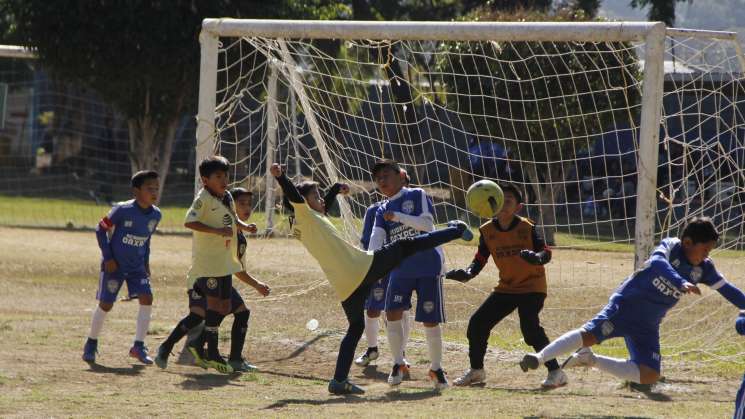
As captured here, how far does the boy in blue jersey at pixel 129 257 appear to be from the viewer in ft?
30.0

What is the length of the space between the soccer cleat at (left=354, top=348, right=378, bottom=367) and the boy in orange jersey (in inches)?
53.9

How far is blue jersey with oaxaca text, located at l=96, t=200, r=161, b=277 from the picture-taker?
362 inches

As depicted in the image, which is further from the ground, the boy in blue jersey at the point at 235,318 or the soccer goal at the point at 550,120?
the soccer goal at the point at 550,120

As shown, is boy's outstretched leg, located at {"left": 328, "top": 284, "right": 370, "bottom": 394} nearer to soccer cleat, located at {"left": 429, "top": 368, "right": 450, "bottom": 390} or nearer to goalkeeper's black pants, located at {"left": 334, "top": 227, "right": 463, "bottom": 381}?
goalkeeper's black pants, located at {"left": 334, "top": 227, "right": 463, "bottom": 381}

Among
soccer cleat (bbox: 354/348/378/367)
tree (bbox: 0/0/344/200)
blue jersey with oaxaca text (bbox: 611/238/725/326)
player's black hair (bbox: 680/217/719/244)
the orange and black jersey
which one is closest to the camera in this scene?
player's black hair (bbox: 680/217/719/244)

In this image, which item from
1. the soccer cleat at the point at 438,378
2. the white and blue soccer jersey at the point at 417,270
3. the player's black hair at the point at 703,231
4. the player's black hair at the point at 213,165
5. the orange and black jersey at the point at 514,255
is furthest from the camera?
the player's black hair at the point at 213,165

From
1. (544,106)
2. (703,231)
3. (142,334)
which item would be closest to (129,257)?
(142,334)

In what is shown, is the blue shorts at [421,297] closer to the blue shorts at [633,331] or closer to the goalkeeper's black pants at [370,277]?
the goalkeeper's black pants at [370,277]

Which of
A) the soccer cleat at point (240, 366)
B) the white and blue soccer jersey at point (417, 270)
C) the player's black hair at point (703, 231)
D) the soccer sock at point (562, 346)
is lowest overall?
the soccer cleat at point (240, 366)

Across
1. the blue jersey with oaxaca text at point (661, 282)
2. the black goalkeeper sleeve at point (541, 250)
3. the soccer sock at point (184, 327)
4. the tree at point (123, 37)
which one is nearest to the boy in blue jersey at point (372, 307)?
the soccer sock at point (184, 327)

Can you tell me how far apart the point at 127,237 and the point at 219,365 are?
1363 millimetres

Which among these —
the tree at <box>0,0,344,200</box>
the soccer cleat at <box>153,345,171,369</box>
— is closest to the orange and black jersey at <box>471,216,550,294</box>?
the soccer cleat at <box>153,345,171,369</box>

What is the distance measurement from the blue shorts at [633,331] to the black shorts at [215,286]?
296cm

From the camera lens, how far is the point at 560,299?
1320 centimetres
